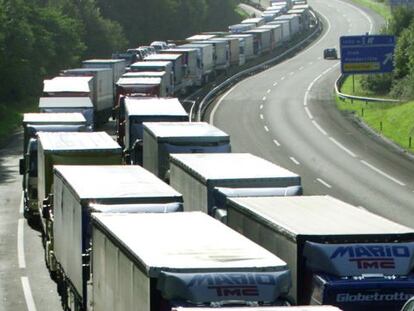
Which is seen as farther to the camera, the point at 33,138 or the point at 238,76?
the point at 238,76

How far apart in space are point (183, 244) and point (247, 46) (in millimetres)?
90737

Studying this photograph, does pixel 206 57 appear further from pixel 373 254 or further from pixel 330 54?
pixel 373 254

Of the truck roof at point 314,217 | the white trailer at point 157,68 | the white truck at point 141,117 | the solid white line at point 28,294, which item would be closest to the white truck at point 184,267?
the truck roof at point 314,217

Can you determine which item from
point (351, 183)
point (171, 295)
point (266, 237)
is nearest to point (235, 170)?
point (266, 237)

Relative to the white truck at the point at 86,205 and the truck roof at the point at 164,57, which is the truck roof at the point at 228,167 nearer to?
the white truck at the point at 86,205

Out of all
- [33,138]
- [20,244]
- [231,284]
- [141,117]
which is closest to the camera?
[231,284]

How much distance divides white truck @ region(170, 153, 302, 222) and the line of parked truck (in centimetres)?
3

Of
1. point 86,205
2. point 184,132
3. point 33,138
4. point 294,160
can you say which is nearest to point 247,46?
point 294,160

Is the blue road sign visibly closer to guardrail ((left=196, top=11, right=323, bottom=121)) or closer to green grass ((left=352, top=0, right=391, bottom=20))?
guardrail ((left=196, top=11, right=323, bottom=121))

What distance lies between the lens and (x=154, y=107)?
45.6m

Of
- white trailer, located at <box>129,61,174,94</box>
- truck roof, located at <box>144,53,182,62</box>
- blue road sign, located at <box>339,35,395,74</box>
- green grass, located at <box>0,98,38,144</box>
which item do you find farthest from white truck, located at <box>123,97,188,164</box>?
truck roof, located at <box>144,53,182,62</box>

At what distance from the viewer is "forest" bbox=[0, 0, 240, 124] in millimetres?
85500

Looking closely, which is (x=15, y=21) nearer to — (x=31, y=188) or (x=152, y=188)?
(x=31, y=188)

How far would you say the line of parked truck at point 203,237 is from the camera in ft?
52.5
